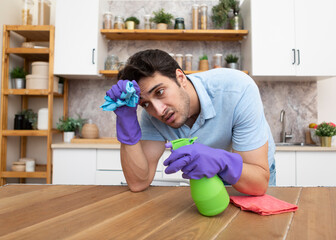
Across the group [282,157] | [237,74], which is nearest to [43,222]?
[237,74]

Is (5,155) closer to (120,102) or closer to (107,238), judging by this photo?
(120,102)

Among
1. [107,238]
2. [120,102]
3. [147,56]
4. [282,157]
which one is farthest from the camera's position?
[282,157]

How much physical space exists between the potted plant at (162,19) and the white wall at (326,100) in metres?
1.68

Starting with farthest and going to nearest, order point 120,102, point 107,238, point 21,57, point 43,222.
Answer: point 21,57 → point 120,102 → point 43,222 → point 107,238

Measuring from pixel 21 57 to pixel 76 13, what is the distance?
782 mm

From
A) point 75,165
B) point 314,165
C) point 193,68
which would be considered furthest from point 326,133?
point 75,165

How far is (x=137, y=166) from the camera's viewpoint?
113 centimetres

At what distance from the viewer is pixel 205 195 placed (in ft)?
2.40

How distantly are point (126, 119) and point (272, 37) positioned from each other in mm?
2008

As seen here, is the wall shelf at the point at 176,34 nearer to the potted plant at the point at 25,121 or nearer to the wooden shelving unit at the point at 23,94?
the wooden shelving unit at the point at 23,94

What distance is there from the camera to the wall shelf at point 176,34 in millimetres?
2652

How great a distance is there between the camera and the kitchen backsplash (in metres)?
2.89

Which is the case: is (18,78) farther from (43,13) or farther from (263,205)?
(263,205)

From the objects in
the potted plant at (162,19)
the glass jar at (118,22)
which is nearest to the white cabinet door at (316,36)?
the potted plant at (162,19)
